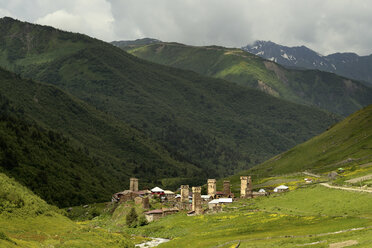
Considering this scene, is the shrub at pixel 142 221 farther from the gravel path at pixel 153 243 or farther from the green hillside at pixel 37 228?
the green hillside at pixel 37 228

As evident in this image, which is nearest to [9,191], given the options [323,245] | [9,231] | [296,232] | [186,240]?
[9,231]

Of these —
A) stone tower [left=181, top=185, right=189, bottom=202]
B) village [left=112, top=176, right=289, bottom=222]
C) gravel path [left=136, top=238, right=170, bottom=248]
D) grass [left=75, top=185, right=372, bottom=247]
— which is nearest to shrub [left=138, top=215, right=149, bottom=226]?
grass [left=75, top=185, right=372, bottom=247]

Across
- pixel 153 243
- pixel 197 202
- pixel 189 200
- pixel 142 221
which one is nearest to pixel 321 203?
pixel 153 243

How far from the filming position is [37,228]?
91.0 meters

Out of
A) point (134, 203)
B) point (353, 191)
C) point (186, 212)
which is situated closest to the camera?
point (353, 191)

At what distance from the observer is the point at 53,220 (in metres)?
104

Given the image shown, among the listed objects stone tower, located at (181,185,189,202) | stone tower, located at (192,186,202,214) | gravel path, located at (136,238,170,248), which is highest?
stone tower, located at (181,185,189,202)

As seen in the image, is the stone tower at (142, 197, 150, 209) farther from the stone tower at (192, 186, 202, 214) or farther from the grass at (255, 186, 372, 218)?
the grass at (255, 186, 372, 218)

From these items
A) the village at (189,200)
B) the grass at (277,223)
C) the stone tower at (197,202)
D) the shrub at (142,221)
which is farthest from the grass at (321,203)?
the shrub at (142,221)

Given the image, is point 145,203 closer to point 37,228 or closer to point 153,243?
point 153,243

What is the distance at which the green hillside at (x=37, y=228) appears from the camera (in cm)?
8106

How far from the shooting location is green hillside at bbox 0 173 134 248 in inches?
3191

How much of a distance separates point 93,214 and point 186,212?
5036 cm

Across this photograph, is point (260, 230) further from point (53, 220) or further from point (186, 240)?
point (53, 220)
